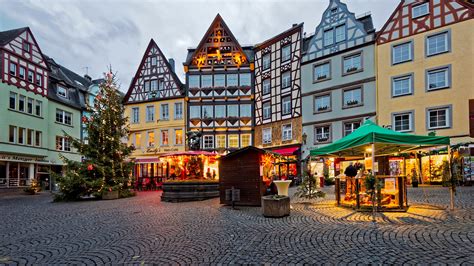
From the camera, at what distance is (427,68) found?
20.3 m

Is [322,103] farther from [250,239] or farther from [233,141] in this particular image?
[250,239]

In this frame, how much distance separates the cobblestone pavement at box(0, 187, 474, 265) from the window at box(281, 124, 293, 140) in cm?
1787

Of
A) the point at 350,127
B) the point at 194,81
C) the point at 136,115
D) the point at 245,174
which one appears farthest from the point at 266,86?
the point at 245,174

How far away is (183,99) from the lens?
31.1 meters

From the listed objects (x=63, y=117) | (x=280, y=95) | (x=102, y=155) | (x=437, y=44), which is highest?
(x=437, y=44)

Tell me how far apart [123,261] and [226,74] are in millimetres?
27088

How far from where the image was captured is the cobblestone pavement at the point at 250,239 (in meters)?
5.05

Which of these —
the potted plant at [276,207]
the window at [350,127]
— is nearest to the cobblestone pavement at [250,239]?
the potted plant at [276,207]

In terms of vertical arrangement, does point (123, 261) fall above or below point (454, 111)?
below

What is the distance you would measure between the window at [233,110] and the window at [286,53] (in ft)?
21.9

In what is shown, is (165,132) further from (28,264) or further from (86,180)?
(28,264)

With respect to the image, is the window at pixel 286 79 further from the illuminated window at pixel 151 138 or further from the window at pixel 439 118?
the illuminated window at pixel 151 138

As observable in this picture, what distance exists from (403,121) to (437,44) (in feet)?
18.3

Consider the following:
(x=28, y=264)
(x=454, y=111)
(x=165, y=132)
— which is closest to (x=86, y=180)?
(x=28, y=264)
